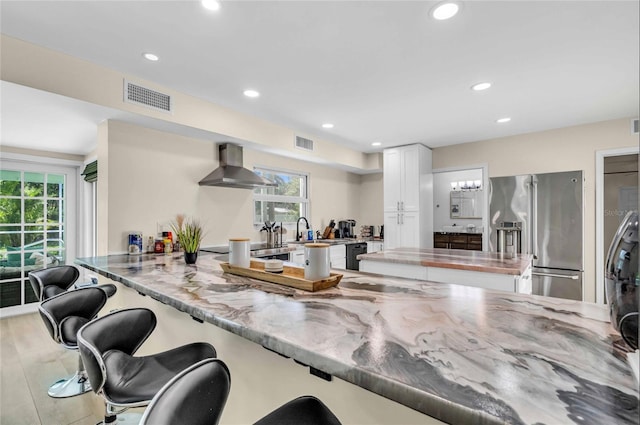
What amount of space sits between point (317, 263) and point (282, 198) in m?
3.51

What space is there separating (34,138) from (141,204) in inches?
69.0

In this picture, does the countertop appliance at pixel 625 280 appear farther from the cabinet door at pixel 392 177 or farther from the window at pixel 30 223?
the window at pixel 30 223

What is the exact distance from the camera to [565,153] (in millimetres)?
4086

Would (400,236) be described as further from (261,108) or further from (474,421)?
(474,421)

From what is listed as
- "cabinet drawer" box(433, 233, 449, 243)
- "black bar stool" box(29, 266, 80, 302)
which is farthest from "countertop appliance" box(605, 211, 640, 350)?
"cabinet drawer" box(433, 233, 449, 243)

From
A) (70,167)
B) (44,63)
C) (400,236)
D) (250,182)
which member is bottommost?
(400,236)

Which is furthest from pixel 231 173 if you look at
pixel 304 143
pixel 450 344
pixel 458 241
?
pixel 458 241

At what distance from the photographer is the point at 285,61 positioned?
2346 mm

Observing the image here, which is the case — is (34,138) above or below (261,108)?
below

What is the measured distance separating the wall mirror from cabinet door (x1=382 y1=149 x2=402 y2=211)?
3.36 ft

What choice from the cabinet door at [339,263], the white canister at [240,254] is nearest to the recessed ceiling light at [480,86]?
the white canister at [240,254]

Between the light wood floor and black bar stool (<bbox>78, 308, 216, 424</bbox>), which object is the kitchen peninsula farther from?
the light wood floor

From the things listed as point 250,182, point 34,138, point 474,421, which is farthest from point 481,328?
point 34,138

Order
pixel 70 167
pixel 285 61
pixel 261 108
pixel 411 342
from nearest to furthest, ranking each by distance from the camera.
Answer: pixel 411 342 < pixel 285 61 < pixel 261 108 < pixel 70 167
